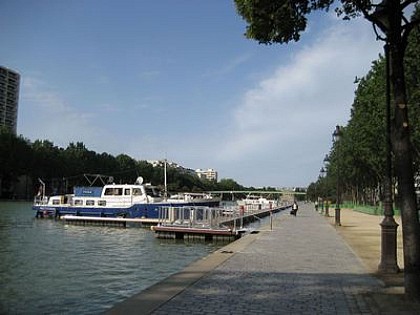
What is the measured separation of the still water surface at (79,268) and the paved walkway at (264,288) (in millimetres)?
2073

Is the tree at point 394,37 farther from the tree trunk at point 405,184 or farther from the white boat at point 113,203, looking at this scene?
the white boat at point 113,203

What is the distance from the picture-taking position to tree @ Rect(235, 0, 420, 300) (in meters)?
9.39

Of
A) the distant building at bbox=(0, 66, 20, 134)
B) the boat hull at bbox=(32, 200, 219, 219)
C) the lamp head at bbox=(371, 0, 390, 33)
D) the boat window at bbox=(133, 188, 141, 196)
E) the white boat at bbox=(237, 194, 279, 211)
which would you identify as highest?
the distant building at bbox=(0, 66, 20, 134)

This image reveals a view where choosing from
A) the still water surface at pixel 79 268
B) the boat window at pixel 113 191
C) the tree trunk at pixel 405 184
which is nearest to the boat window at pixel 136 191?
the boat window at pixel 113 191

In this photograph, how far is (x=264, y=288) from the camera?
10.9 m

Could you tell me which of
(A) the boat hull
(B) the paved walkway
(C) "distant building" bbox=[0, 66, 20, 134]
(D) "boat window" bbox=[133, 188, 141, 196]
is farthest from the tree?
(C) "distant building" bbox=[0, 66, 20, 134]

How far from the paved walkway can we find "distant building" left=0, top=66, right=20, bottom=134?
153723mm

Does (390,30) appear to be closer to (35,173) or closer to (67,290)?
(67,290)

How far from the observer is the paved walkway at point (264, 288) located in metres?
8.89

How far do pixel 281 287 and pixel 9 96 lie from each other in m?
167

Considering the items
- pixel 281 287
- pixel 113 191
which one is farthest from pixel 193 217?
pixel 281 287

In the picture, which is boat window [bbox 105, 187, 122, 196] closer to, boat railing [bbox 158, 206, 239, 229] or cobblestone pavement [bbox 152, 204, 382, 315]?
boat railing [bbox 158, 206, 239, 229]

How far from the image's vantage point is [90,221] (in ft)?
152

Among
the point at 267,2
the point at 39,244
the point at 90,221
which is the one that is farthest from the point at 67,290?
the point at 90,221
